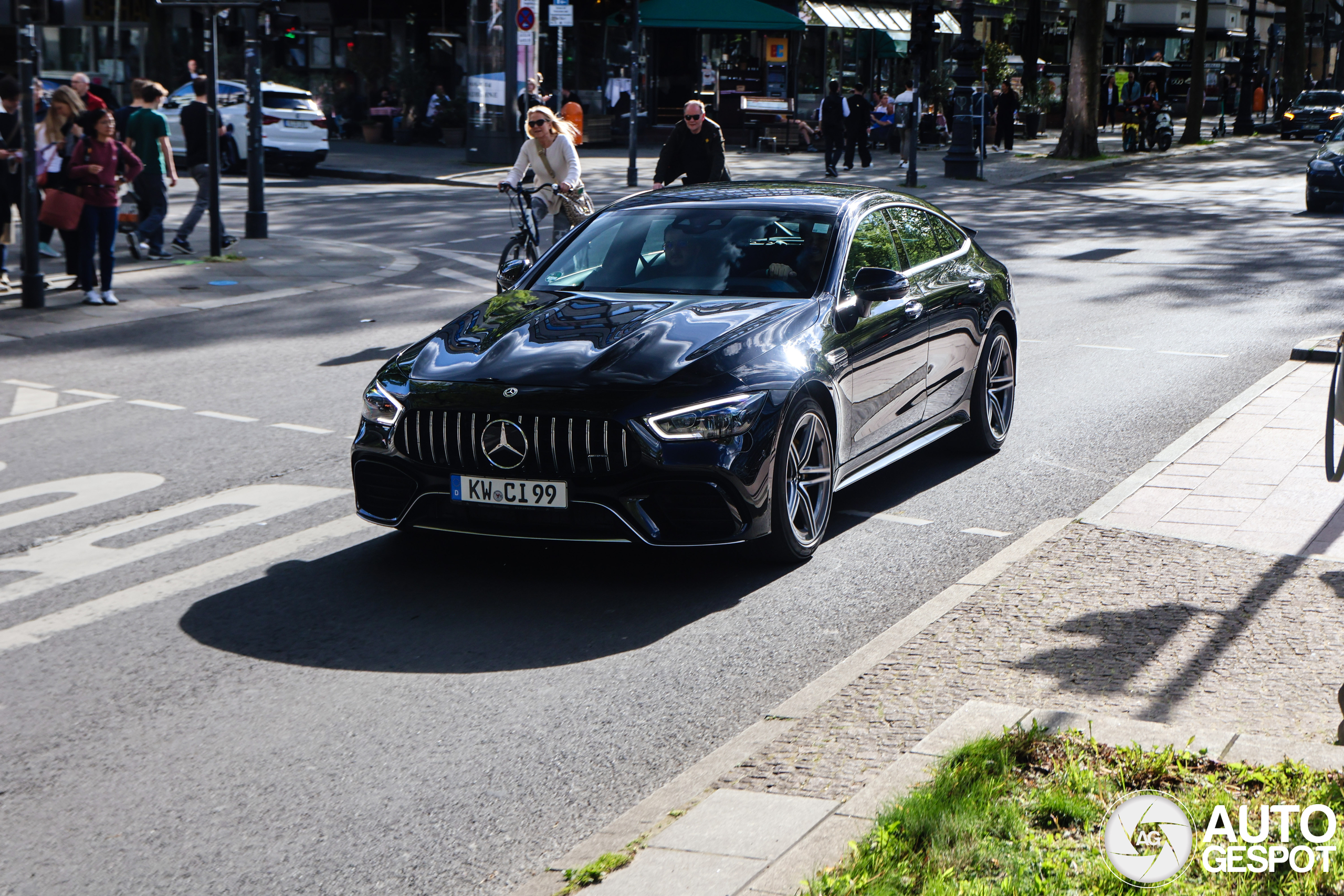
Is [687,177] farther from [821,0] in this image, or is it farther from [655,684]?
[821,0]

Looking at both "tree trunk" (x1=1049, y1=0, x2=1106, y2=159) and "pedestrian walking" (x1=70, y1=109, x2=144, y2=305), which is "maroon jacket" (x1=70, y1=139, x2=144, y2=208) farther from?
"tree trunk" (x1=1049, y1=0, x2=1106, y2=159)

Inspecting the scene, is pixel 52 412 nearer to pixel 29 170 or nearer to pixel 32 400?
pixel 32 400

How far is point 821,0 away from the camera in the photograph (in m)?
47.0

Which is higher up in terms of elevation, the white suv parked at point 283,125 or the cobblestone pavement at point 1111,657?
the white suv parked at point 283,125

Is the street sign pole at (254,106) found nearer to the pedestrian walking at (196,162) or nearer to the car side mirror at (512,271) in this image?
the pedestrian walking at (196,162)

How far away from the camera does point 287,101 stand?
2986 centimetres

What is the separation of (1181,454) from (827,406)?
2.63 meters

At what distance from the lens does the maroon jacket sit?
13438 millimetres

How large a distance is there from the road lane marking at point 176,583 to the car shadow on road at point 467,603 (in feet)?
0.51

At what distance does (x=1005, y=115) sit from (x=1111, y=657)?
1477 inches

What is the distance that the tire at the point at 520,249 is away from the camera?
47.7ft

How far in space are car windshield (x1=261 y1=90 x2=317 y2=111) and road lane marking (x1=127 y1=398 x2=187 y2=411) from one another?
2112 centimetres

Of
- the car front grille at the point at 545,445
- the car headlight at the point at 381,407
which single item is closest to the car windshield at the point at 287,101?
the car headlight at the point at 381,407

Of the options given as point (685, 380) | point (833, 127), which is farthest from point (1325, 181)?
point (685, 380)
